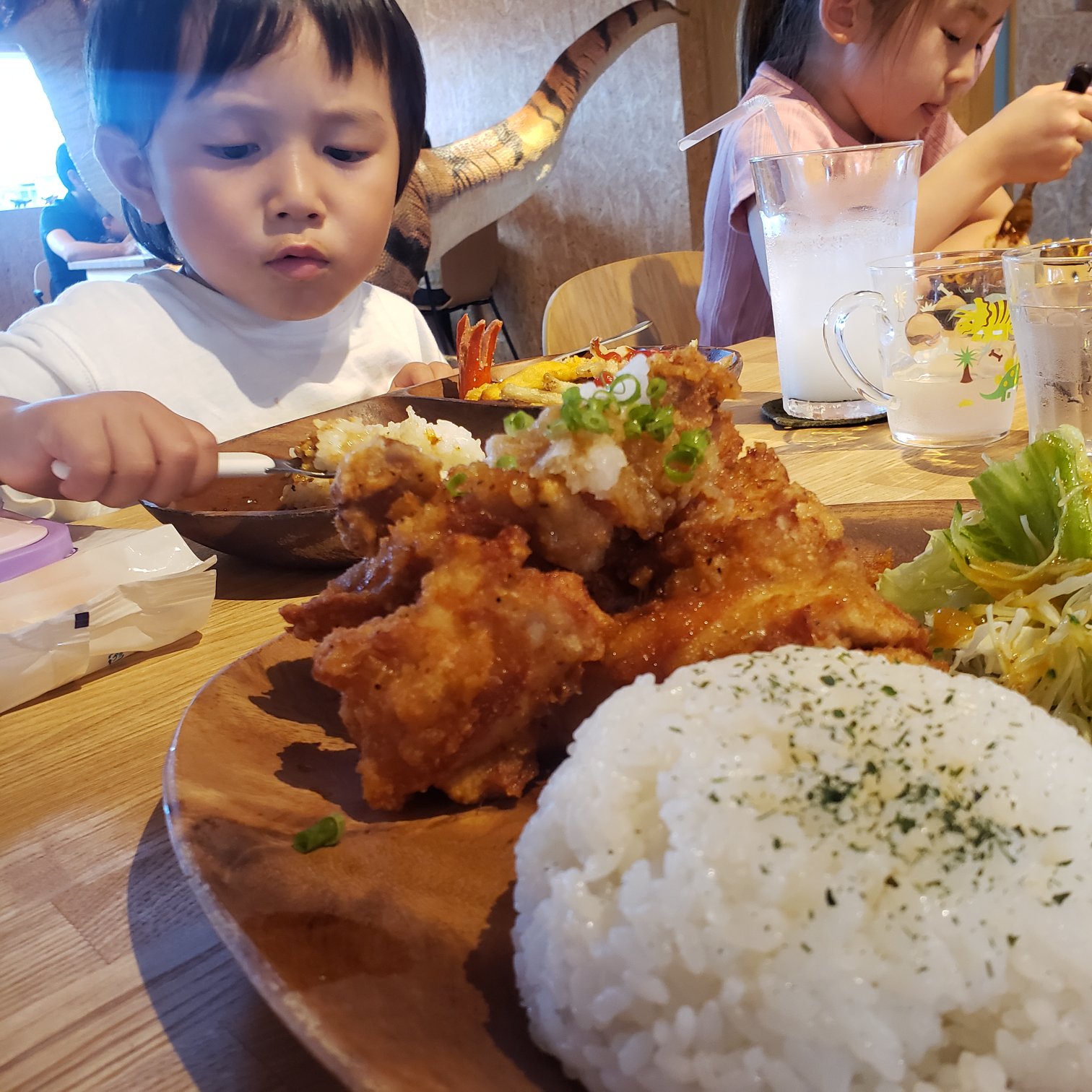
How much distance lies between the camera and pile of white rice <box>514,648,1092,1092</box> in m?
0.45

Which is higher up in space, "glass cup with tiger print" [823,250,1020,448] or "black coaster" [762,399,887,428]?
"glass cup with tiger print" [823,250,1020,448]

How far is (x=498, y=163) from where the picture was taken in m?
6.32

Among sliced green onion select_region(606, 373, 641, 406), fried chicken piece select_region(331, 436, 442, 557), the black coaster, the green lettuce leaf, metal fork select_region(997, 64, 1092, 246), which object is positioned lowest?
the black coaster

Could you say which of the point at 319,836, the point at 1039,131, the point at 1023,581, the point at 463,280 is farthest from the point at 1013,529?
the point at 463,280

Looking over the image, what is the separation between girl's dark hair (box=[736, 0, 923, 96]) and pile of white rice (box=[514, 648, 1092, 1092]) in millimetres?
3307

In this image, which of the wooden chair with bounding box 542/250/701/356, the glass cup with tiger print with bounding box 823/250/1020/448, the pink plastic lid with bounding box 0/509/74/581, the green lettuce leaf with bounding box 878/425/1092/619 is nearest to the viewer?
the green lettuce leaf with bounding box 878/425/1092/619

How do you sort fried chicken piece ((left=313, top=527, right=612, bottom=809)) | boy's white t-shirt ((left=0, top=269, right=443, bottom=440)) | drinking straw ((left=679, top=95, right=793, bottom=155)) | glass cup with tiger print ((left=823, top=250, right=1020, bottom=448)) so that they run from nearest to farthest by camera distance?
1. fried chicken piece ((left=313, top=527, right=612, bottom=809))
2. glass cup with tiger print ((left=823, top=250, right=1020, bottom=448))
3. drinking straw ((left=679, top=95, right=793, bottom=155))
4. boy's white t-shirt ((left=0, top=269, right=443, bottom=440))

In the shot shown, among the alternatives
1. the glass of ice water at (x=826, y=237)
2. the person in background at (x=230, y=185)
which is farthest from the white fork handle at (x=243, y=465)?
the glass of ice water at (x=826, y=237)

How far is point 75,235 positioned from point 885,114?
7.33 m

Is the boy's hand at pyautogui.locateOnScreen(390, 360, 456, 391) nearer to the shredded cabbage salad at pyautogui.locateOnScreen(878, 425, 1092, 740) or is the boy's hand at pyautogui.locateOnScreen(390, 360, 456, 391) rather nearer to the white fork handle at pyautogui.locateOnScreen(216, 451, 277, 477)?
the white fork handle at pyautogui.locateOnScreen(216, 451, 277, 477)

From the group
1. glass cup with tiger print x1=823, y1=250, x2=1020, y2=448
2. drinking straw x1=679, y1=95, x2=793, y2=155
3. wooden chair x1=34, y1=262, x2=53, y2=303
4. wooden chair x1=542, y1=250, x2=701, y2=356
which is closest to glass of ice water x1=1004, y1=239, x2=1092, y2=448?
glass cup with tiger print x1=823, y1=250, x2=1020, y2=448

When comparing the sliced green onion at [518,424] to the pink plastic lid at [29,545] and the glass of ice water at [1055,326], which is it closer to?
the pink plastic lid at [29,545]

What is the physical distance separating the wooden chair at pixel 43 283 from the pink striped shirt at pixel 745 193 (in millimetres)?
7628

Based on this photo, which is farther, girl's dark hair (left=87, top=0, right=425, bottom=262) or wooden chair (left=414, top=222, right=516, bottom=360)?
wooden chair (left=414, top=222, right=516, bottom=360)
